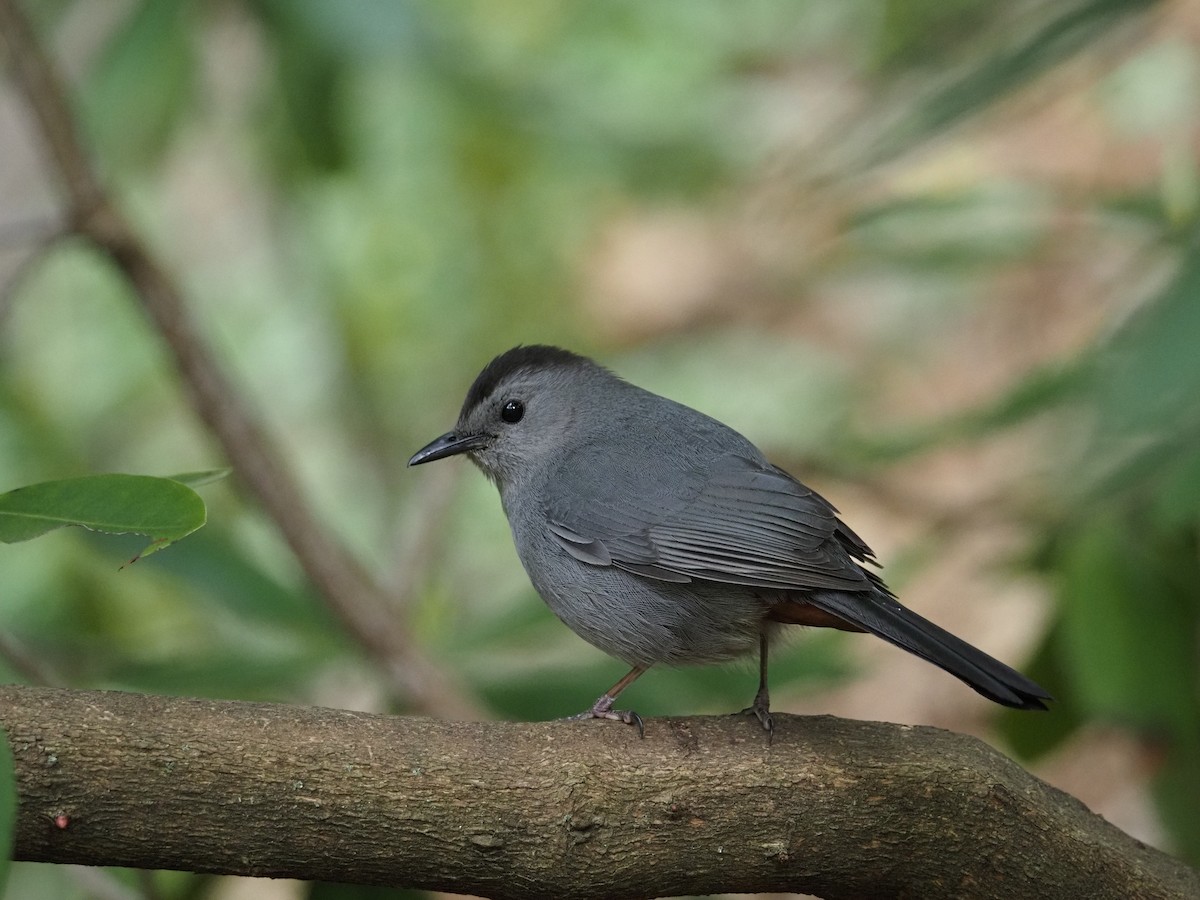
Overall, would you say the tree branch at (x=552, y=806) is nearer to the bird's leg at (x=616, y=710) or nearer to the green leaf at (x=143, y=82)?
the bird's leg at (x=616, y=710)

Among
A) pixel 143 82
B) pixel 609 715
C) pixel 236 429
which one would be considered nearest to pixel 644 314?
pixel 143 82

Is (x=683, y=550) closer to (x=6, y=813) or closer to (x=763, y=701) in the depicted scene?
(x=763, y=701)

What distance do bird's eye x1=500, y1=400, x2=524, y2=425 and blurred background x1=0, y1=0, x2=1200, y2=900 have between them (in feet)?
1.72

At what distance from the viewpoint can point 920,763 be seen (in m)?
2.39

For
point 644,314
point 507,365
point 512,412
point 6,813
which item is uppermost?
point 644,314

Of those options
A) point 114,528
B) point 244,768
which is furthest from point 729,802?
point 114,528

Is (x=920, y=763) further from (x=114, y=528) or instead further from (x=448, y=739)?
(x=114, y=528)

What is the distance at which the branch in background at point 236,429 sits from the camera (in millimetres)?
3582

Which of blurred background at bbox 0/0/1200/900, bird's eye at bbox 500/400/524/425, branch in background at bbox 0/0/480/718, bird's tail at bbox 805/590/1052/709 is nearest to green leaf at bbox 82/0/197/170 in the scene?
blurred background at bbox 0/0/1200/900

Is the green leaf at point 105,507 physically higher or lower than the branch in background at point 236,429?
lower

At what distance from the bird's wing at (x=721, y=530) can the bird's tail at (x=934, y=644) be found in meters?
0.05

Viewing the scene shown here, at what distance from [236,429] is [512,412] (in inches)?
30.0

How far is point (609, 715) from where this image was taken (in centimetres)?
279

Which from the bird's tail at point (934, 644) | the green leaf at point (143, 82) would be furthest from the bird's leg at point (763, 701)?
the green leaf at point (143, 82)
